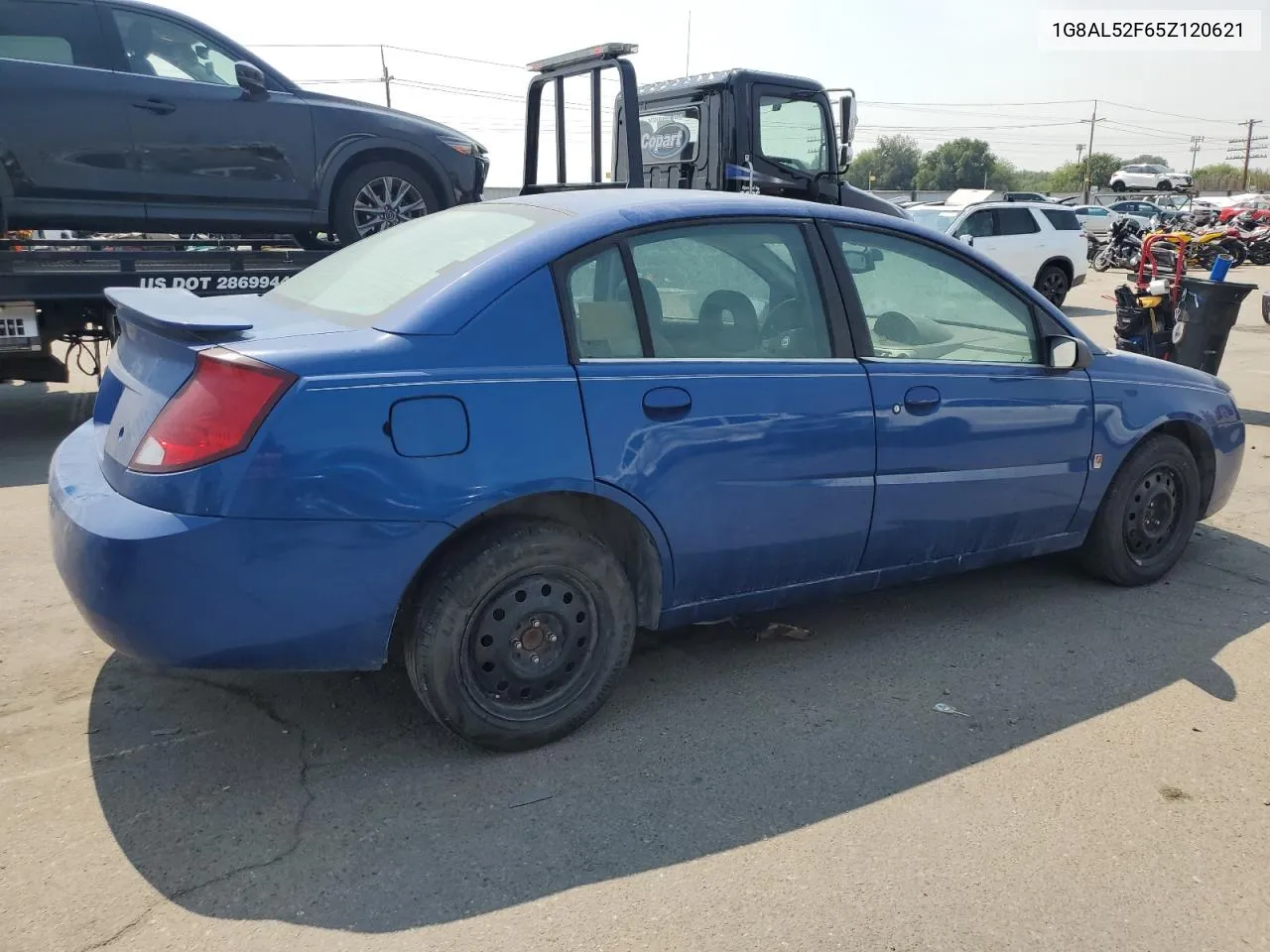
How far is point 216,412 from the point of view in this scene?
8.51 feet

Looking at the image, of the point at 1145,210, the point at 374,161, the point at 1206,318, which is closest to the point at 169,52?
the point at 374,161

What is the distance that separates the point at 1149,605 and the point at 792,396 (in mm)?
2076

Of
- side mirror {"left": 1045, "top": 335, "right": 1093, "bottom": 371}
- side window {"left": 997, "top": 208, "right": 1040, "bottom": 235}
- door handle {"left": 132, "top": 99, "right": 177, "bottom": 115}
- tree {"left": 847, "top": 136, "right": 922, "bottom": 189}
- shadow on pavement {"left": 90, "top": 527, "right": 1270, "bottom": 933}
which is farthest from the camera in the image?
tree {"left": 847, "top": 136, "right": 922, "bottom": 189}

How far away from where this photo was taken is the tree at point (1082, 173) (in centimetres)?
9825

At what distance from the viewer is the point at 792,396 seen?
3.35 metres

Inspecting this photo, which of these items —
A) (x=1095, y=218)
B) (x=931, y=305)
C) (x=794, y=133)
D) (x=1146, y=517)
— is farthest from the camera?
(x=1095, y=218)

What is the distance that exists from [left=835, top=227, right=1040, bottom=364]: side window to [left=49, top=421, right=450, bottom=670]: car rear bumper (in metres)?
1.82

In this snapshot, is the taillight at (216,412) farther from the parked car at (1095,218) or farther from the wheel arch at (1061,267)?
the parked car at (1095,218)

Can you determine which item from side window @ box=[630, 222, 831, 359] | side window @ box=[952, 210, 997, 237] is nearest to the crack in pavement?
side window @ box=[630, 222, 831, 359]

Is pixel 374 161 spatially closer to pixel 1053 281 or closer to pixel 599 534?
pixel 599 534

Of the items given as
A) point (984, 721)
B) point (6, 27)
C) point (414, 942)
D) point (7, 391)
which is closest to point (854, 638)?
point (984, 721)

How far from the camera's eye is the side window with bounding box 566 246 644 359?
10.0 feet

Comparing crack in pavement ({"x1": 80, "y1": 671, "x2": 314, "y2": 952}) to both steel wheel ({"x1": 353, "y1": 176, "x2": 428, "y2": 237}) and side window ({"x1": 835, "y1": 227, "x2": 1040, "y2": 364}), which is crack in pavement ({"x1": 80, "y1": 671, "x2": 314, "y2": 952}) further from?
steel wheel ({"x1": 353, "y1": 176, "x2": 428, "y2": 237})

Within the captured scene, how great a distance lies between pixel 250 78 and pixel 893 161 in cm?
11904
